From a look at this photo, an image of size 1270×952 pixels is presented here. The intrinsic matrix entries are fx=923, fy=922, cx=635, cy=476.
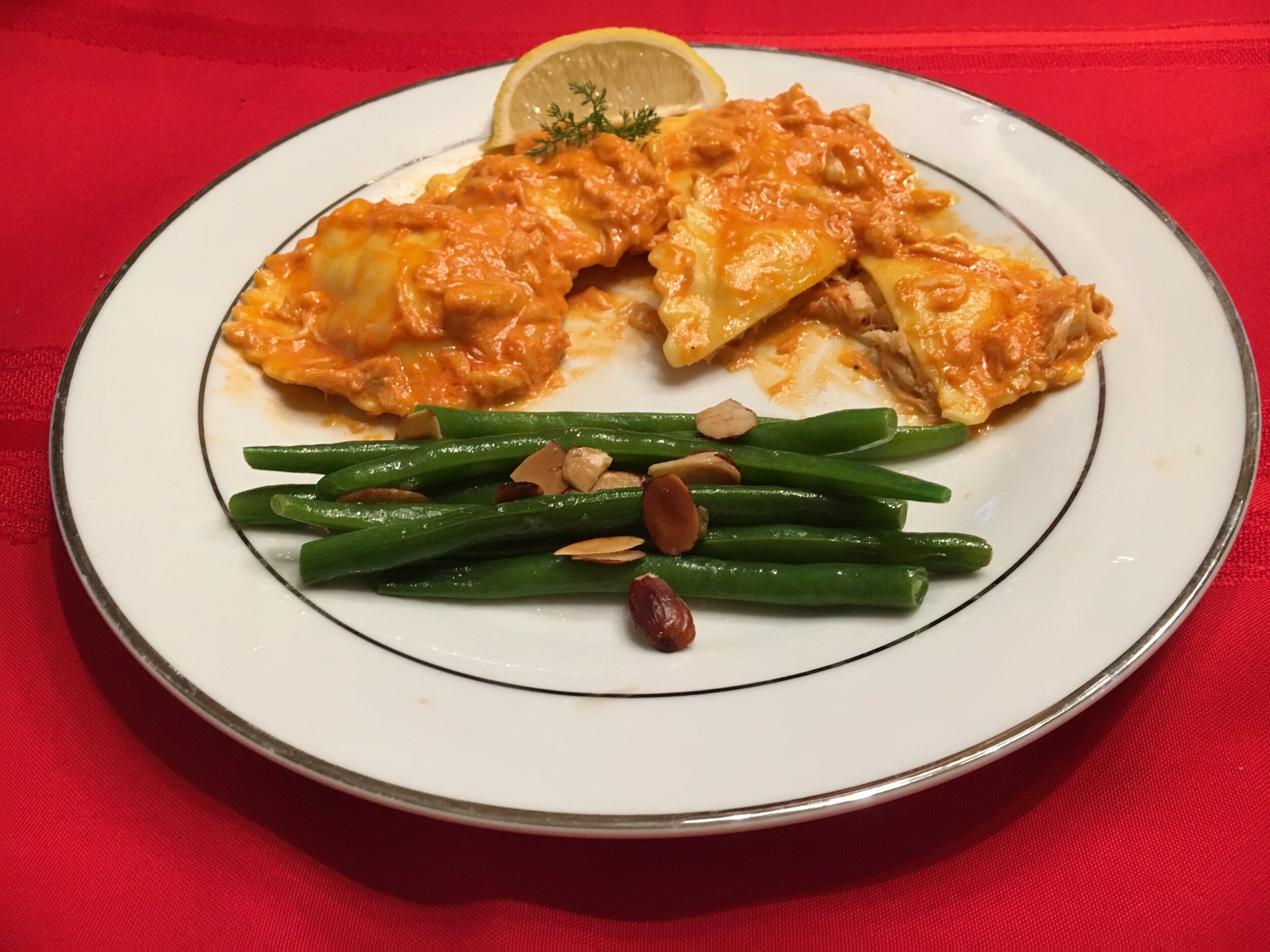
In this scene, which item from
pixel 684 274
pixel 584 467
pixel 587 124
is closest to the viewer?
pixel 584 467

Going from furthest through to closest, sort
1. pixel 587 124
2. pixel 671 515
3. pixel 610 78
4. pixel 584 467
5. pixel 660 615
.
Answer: pixel 610 78 → pixel 587 124 → pixel 584 467 → pixel 671 515 → pixel 660 615

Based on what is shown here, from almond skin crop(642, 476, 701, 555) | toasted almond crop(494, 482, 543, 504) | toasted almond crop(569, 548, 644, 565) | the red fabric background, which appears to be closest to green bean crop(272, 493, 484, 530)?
toasted almond crop(494, 482, 543, 504)

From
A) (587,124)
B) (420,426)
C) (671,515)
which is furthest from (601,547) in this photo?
(587,124)

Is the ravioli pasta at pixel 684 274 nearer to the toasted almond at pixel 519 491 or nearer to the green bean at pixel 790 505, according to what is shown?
the green bean at pixel 790 505

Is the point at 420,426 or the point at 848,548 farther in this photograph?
the point at 420,426

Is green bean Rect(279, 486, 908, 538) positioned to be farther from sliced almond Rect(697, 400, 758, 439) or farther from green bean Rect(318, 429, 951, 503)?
sliced almond Rect(697, 400, 758, 439)

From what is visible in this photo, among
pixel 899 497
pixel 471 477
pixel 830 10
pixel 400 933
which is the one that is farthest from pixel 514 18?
pixel 400 933

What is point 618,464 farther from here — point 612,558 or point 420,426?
point 420,426
